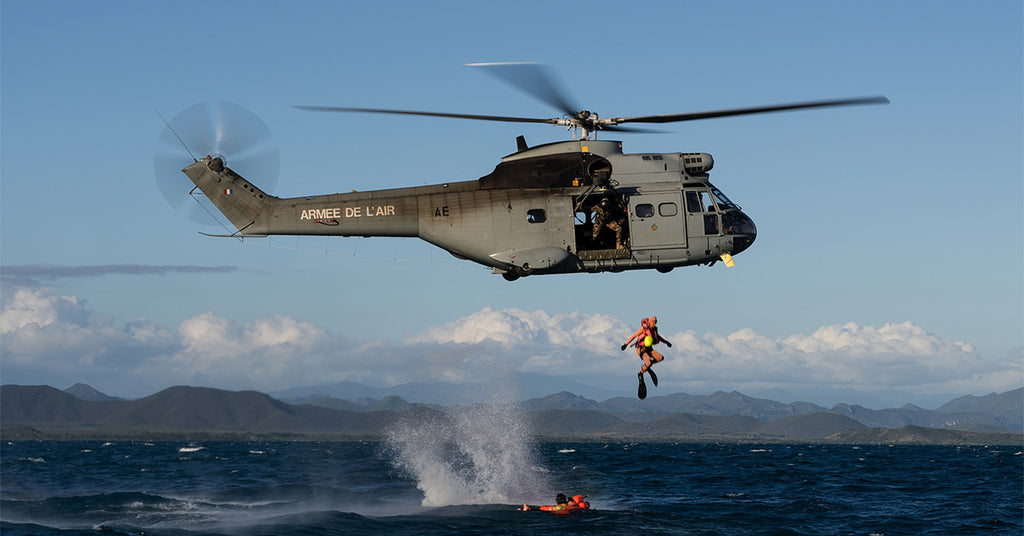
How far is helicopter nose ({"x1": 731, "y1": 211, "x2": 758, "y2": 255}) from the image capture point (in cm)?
2984

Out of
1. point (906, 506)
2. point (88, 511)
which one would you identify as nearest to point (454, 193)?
point (88, 511)

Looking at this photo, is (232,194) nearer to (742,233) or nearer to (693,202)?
(693,202)

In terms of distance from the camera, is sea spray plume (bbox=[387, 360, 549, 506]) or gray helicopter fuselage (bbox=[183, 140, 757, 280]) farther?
sea spray plume (bbox=[387, 360, 549, 506])

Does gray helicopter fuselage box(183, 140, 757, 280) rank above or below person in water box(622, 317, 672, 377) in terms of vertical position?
above

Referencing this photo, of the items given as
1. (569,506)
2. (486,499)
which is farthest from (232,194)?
(486,499)

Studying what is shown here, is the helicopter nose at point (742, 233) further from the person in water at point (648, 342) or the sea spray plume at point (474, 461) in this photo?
the sea spray plume at point (474, 461)

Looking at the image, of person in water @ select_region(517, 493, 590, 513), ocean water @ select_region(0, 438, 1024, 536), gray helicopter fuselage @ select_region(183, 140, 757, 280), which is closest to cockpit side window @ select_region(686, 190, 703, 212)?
gray helicopter fuselage @ select_region(183, 140, 757, 280)

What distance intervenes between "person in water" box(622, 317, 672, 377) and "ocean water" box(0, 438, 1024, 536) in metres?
30.4

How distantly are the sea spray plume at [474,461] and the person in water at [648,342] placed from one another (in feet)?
147

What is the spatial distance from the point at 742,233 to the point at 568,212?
5636 mm

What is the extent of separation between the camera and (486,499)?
233 feet

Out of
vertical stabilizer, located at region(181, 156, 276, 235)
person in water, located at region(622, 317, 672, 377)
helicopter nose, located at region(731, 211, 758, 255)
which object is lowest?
person in water, located at region(622, 317, 672, 377)

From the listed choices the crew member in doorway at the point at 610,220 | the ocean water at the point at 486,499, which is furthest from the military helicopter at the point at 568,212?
the ocean water at the point at 486,499

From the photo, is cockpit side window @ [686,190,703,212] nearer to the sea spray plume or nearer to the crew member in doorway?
the crew member in doorway
